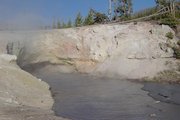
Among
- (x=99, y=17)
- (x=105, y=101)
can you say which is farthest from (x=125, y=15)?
(x=105, y=101)

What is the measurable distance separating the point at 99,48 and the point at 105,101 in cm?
1553

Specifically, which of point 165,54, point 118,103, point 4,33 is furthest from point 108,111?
point 4,33

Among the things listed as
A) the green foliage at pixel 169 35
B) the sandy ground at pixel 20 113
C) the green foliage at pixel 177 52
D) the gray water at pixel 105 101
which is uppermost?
the green foliage at pixel 169 35

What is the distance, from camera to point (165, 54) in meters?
34.6

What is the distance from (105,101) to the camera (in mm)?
22094

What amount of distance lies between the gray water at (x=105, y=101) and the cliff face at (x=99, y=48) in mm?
3299

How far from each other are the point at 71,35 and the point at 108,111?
65.9 ft

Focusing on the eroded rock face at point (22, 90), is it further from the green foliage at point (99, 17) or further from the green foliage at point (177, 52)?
the green foliage at point (99, 17)

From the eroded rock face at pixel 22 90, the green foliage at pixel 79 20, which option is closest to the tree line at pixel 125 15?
the green foliage at pixel 79 20

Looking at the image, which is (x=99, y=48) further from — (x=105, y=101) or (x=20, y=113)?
(x=20, y=113)

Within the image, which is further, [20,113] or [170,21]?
[170,21]

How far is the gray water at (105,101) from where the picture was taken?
18.0m

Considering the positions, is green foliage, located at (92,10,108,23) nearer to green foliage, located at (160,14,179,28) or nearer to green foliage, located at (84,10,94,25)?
green foliage, located at (84,10,94,25)

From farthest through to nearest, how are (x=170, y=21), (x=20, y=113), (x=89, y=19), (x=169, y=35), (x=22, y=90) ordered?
(x=89, y=19), (x=170, y=21), (x=169, y=35), (x=22, y=90), (x=20, y=113)
